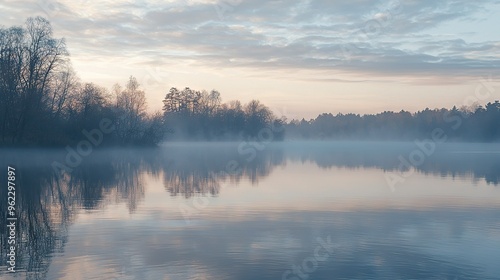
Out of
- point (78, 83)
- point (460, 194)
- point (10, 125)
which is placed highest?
point (78, 83)

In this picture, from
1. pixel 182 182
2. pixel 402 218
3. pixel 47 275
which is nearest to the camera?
pixel 47 275

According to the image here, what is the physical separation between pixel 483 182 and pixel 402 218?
1521 centimetres

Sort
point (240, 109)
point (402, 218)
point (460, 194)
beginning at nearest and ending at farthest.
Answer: point (402, 218), point (460, 194), point (240, 109)

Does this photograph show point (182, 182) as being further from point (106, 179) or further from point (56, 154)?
point (56, 154)

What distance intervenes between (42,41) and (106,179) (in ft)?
90.4

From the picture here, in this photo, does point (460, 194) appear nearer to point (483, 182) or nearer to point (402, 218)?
point (483, 182)

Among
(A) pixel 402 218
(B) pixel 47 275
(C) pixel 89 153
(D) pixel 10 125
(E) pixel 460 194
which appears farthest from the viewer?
(C) pixel 89 153

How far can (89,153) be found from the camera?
212 ft

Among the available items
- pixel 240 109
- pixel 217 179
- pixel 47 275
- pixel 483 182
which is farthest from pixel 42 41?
pixel 240 109

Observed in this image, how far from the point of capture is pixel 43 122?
5334cm

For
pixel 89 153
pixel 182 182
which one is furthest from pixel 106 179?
pixel 89 153

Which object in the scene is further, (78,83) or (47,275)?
(78,83)

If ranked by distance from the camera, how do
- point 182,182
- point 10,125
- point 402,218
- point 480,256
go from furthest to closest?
point 10,125 → point 182,182 → point 402,218 → point 480,256

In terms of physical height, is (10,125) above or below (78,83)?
below
